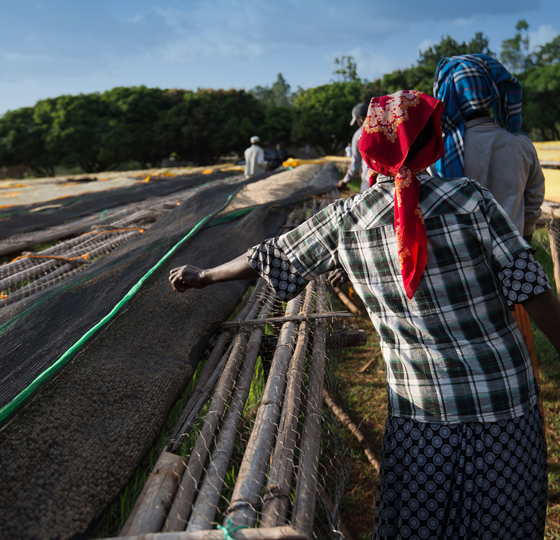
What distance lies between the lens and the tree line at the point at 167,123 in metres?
22.7

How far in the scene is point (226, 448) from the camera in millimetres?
1474

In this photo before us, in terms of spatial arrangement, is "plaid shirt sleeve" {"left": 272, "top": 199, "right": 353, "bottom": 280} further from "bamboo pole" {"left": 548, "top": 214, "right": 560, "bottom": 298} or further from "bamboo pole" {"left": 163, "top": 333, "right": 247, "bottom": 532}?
"bamboo pole" {"left": 548, "top": 214, "right": 560, "bottom": 298}

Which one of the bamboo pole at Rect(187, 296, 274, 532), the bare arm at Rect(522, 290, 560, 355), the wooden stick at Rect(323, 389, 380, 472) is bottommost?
the wooden stick at Rect(323, 389, 380, 472)

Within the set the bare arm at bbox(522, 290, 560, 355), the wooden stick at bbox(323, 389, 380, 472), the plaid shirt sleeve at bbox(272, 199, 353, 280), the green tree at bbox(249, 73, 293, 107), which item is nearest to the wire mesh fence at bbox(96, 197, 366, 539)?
the wooden stick at bbox(323, 389, 380, 472)

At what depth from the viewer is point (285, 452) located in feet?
4.45

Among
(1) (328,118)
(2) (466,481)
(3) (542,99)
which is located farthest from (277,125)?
(2) (466,481)

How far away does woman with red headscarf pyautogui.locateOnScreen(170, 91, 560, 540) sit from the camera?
1.11 metres

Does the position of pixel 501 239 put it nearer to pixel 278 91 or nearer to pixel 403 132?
pixel 403 132

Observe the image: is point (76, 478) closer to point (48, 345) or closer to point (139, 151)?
point (48, 345)

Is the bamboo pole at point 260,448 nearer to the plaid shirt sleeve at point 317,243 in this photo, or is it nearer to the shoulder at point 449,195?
the plaid shirt sleeve at point 317,243

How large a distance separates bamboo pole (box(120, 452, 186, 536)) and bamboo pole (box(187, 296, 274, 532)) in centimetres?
7

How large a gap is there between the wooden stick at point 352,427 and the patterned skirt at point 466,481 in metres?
1.08

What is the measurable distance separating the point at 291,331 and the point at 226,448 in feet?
2.55

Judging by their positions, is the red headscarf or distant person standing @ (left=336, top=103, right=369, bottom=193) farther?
distant person standing @ (left=336, top=103, right=369, bottom=193)
